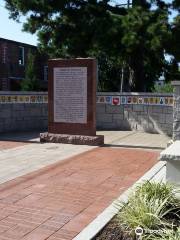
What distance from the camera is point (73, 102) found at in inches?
453

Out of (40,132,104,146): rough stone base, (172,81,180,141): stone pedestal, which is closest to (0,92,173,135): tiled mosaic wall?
(40,132,104,146): rough stone base

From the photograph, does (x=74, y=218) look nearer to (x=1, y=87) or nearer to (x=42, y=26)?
(x=42, y=26)

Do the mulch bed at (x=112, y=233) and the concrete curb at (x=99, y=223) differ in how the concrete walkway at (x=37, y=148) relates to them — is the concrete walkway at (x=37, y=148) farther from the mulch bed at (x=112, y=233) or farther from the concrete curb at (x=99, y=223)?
the mulch bed at (x=112, y=233)

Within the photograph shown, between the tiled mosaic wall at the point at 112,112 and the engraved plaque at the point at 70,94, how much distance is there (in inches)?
135

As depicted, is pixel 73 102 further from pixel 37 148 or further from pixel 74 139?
pixel 37 148

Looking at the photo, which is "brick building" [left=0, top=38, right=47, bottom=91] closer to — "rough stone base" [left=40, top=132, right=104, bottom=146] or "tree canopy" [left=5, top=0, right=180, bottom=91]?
"tree canopy" [left=5, top=0, right=180, bottom=91]

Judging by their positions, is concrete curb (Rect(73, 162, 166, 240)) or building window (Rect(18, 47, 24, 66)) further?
building window (Rect(18, 47, 24, 66))

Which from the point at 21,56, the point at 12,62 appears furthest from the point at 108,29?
the point at 21,56

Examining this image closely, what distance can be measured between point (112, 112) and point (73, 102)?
4.06 m

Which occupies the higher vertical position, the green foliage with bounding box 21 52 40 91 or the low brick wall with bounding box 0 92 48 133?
the green foliage with bounding box 21 52 40 91

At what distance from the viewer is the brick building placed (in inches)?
1234

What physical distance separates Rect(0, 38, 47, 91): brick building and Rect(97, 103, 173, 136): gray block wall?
17528mm

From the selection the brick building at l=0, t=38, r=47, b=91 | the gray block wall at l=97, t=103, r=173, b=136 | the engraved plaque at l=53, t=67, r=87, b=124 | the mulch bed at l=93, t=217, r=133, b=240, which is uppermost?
the brick building at l=0, t=38, r=47, b=91

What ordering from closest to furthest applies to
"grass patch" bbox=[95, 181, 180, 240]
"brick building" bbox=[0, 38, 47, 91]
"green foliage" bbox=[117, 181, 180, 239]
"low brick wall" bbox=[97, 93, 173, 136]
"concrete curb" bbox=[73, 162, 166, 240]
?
1. "grass patch" bbox=[95, 181, 180, 240]
2. "green foliage" bbox=[117, 181, 180, 239]
3. "concrete curb" bbox=[73, 162, 166, 240]
4. "low brick wall" bbox=[97, 93, 173, 136]
5. "brick building" bbox=[0, 38, 47, 91]
